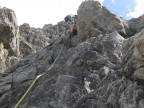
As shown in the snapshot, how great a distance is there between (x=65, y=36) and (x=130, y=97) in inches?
365

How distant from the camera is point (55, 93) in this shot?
6.21 meters

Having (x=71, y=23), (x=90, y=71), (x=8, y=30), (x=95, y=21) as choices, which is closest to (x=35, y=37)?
(x=8, y=30)

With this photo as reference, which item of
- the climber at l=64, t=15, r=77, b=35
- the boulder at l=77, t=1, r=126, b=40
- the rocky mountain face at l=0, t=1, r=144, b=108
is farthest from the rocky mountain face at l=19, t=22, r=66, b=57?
the rocky mountain face at l=0, t=1, r=144, b=108

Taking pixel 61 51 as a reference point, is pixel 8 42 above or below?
above

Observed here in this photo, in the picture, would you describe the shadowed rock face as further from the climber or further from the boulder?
the boulder

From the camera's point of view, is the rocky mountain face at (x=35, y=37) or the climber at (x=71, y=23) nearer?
the climber at (x=71, y=23)

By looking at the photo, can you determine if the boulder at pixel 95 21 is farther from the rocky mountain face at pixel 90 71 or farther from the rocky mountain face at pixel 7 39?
the rocky mountain face at pixel 7 39

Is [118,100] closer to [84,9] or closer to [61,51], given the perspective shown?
[61,51]

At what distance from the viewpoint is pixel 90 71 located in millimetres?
7027

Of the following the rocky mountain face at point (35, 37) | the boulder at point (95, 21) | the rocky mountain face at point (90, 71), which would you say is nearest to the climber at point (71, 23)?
the rocky mountain face at point (90, 71)

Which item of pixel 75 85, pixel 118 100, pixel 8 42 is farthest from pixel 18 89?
pixel 8 42

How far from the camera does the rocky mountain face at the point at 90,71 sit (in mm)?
4172

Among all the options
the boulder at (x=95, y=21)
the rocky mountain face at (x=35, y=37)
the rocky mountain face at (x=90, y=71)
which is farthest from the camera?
the rocky mountain face at (x=35, y=37)

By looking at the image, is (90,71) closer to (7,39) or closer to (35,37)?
(7,39)
